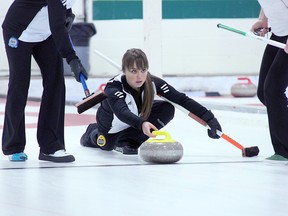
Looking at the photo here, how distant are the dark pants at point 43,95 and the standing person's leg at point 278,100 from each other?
0.88 meters

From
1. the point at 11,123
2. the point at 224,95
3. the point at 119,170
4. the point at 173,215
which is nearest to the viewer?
the point at 173,215

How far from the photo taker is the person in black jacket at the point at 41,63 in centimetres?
333

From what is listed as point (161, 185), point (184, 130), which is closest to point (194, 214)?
point (161, 185)

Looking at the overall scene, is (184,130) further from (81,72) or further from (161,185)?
(161,185)

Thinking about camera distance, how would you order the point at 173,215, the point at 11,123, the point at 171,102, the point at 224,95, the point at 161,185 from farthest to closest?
the point at 224,95 < the point at 171,102 < the point at 11,123 < the point at 161,185 < the point at 173,215

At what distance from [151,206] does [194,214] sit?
0.17 m

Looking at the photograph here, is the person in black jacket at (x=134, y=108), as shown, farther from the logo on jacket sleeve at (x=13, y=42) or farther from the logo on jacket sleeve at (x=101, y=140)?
the logo on jacket sleeve at (x=13, y=42)

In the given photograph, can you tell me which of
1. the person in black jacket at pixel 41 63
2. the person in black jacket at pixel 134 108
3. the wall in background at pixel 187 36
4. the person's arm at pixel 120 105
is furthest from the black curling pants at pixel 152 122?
the wall in background at pixel 187 36

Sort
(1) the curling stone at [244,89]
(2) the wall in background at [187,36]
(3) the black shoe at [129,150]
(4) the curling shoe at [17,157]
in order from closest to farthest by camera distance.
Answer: (4) the curling shoe at [17,157] → (3) the black shoe at [129,150] → (1) the curling stone at [244,89] → (2) the wall in background at [187,36]

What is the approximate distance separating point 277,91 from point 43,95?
3.25 feet

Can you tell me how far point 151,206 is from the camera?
2.47 metres

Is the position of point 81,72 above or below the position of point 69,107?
above

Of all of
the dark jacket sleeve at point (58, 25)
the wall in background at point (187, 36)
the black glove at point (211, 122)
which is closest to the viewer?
the dark jacket sleeve at point (58, 25)

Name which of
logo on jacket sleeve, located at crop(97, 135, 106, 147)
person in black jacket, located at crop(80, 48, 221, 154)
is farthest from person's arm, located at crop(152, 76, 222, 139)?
logo on jacket sleeve, located at crop(97, 135, 106, 147)
